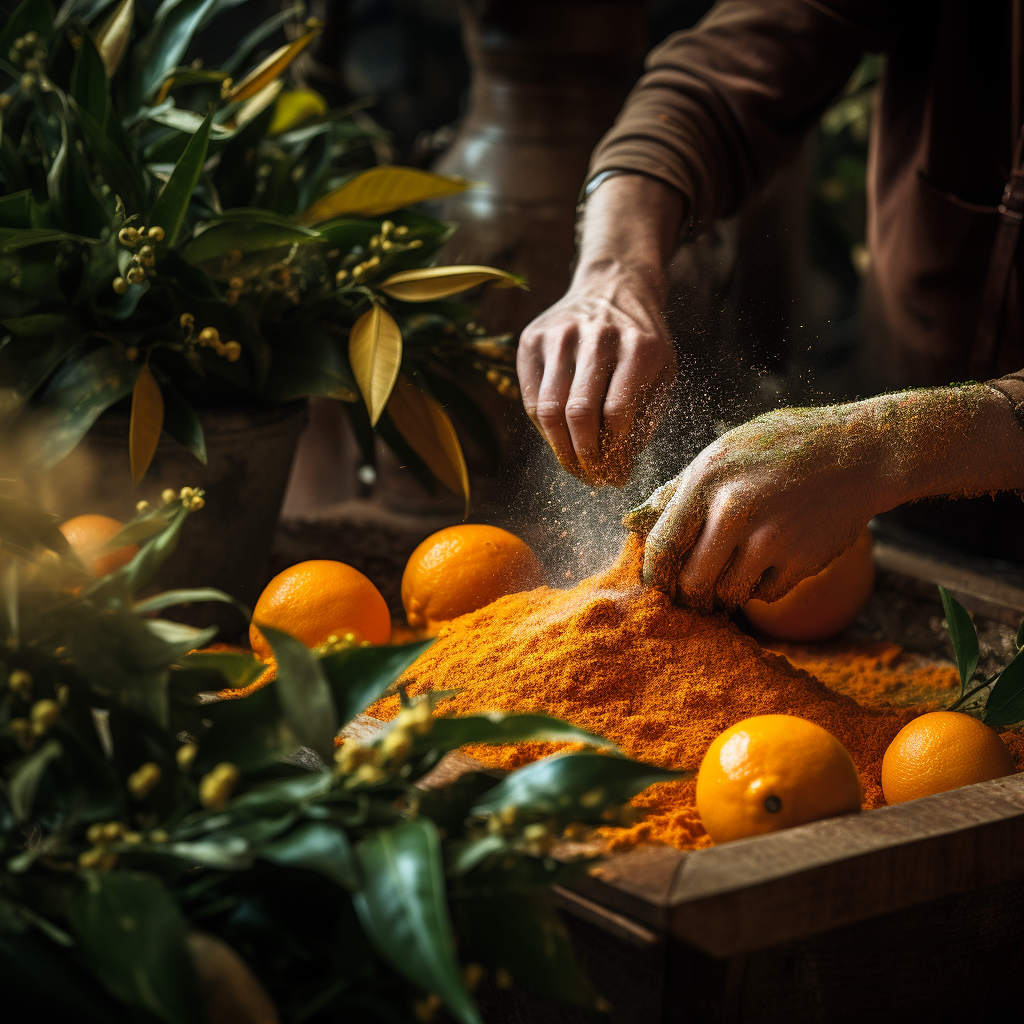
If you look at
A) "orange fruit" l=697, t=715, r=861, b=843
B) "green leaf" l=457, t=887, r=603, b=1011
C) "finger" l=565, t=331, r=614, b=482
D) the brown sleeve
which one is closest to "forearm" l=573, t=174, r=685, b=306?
the brown sleeve

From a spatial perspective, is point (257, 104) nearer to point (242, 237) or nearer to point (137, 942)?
point (242, 237)

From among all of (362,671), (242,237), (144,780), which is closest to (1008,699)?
(362,671)

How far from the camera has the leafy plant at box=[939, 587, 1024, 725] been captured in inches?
26.9

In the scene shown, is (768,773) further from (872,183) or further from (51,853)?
(872,183)

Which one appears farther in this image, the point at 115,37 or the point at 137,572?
the point at 115,37

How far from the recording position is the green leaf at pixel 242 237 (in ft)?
2.66

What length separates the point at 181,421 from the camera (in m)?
0.84

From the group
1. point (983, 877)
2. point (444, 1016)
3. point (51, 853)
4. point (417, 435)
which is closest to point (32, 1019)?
point (51, 853)

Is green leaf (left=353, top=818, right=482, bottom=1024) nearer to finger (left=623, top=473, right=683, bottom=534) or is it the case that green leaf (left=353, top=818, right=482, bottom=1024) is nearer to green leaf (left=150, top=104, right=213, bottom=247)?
finger (left=623, top=473, right=683, bottom=534)

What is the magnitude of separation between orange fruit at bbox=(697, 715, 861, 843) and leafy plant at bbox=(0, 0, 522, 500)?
1.45 ft

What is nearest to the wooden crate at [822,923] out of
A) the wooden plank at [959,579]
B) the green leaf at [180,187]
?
the wooden plank at [959,579]

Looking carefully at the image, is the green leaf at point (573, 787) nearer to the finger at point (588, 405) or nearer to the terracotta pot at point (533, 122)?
the finger at point (588, 405)

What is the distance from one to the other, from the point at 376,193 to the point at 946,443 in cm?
57

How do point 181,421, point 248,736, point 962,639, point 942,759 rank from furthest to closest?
point 181,421 → point 962,639 → point 942,759 → point 248,736
